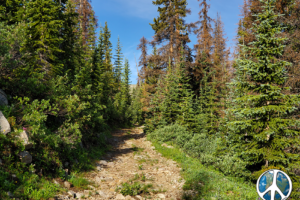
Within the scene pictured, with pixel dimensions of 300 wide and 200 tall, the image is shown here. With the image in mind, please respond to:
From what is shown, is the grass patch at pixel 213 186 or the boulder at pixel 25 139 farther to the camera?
the grass patch at pixel 213 186

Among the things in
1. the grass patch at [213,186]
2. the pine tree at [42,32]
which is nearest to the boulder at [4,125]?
the pine tree at [42,32]

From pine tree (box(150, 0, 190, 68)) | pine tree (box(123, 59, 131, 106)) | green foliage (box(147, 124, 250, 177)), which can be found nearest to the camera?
green foliage (box(147, 124, 250, 177))

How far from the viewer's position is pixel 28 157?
689cm

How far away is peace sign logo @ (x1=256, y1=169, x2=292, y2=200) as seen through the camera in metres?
2.62

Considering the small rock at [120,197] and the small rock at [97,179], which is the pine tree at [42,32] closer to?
the small rock at [97,179]

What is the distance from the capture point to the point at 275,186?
2738 millimetres

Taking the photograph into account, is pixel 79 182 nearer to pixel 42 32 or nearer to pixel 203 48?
pixel 42 32

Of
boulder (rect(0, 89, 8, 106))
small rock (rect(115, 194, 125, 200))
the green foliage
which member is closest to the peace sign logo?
small rock (rect(115, 194, 125, 200))

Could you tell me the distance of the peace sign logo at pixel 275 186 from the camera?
103 inches

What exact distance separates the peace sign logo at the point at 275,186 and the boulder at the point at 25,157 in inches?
298

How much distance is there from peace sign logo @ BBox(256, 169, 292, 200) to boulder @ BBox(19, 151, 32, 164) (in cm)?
756

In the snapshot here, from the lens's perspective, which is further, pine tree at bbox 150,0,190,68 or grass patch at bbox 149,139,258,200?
pine tree at bbox 150,0,190,68

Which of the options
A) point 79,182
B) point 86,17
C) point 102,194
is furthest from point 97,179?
point 86,17

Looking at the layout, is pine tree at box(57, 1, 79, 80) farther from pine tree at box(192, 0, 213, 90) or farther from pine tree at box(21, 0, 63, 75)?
pine tree at box(192, 0, 213, 90)
